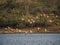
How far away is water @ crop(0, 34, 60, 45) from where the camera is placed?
170 inches

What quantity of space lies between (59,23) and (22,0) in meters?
1.29

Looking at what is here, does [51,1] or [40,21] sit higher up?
[51,1]

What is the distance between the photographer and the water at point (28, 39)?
4.32 m

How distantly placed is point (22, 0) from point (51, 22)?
3.55 ft

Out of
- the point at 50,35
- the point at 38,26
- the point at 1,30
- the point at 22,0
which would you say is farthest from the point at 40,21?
the point at 1,30

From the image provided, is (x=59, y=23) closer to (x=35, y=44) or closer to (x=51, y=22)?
(x=51, y=22)

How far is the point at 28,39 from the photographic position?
14.2ft

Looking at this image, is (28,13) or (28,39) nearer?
(28,39)

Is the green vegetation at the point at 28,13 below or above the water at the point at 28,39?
above

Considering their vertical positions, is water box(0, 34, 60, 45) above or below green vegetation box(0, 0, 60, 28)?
below

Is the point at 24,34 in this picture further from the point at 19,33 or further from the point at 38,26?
the point at 38,26

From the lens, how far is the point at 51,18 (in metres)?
4.46

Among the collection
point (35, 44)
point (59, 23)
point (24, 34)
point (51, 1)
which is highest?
point (51, 1)

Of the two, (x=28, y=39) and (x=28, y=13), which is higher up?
(x=28, y=13)
